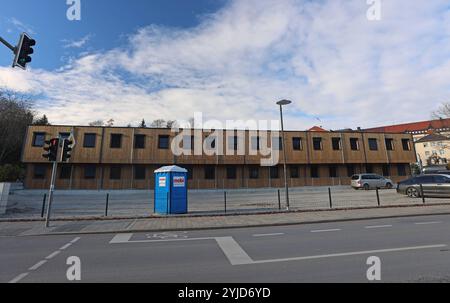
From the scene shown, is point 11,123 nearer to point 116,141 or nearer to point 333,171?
point 116,141

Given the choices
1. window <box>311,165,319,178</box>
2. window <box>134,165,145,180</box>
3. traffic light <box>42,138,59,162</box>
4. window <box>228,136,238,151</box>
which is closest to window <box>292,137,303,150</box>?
window <box>311,165,319,178</box>

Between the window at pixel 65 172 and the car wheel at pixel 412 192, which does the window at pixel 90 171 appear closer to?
the window at pixel 65 172

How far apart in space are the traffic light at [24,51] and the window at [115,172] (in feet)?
76.9

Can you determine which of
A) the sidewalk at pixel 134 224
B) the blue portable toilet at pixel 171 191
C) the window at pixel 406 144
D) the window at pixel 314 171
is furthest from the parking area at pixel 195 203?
the window at pixel 406 144

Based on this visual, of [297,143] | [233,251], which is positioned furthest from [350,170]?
[233,251]

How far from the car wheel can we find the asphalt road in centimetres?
1239

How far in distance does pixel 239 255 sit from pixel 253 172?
27.7m

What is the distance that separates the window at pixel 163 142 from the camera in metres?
31.8

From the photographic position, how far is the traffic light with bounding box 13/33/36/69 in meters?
8.45

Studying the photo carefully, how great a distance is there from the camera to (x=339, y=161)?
116 ft

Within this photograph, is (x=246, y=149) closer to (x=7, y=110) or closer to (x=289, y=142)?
(x=289, y=142)

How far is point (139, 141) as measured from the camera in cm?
3156

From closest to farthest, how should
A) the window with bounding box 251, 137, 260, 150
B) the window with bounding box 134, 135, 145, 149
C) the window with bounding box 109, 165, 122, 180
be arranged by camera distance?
the window with bounding box 109, 165, 122, 180, the window with bounding box 134, 135, 145, 149, the window with bounding box 251, 137, 260, 150

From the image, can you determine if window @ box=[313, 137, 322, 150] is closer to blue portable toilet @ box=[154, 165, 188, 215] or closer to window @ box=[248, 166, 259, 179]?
window @ box=[248, 166, 259, 179]
